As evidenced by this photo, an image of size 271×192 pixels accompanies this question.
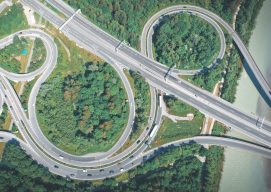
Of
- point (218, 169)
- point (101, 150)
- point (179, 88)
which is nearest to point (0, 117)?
point (101, 150)

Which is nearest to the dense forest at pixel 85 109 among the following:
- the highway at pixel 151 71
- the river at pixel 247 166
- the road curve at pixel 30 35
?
the road curve at pixel 30 35

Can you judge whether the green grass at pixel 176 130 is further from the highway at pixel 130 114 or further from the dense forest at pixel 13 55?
the dense forest at pixel 13 55

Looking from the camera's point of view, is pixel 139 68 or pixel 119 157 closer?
pixel 119 157

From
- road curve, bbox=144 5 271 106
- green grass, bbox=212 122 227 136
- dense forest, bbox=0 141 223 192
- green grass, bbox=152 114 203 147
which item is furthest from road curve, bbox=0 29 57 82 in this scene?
green grass, bbox=212 122 227 136

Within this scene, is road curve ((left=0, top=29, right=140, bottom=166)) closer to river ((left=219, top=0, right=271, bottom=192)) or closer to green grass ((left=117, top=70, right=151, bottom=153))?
green grass ((left=117, top=70, right=151, bottom=153))

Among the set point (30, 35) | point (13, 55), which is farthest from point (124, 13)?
point (13, 55)

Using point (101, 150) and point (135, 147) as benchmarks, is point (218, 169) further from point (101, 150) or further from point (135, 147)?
point (101, 150)

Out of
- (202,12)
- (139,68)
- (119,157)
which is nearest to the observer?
(119,157)
